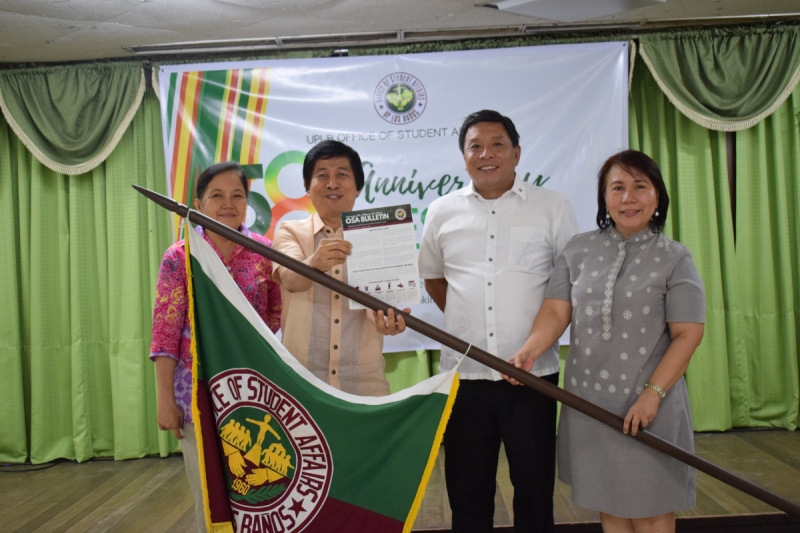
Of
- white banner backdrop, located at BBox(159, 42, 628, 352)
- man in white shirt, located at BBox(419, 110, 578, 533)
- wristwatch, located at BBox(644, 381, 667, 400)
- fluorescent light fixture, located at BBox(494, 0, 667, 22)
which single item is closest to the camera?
wristwatch, located at BBox(644, 381, 667, 400)

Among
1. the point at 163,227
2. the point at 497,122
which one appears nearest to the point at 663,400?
the point at 497,122

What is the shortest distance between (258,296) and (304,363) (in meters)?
0.28

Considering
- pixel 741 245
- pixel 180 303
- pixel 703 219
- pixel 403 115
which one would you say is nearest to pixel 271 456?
pixel 180 303

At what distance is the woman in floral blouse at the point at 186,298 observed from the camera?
1.85 m

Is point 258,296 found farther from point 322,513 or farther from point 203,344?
point 322,513

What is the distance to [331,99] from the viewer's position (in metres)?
3.44

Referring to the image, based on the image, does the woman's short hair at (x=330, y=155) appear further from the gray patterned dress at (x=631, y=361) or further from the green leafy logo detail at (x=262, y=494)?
the green leafy logo detail at (x=262, y=494)

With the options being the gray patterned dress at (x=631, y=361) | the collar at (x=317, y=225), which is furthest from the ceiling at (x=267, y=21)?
the gray patterned dress at (x=631, y=361)

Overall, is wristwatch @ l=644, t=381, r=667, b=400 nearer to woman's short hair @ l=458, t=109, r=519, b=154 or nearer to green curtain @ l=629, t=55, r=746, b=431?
woman's short hair @ l=458, t=109, r=519, b=154

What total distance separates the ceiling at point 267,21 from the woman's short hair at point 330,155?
134 cm

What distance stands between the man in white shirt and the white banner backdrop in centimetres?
136

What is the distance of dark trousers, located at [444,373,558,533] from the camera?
1942mm

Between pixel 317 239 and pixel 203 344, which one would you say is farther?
pixel 317 239

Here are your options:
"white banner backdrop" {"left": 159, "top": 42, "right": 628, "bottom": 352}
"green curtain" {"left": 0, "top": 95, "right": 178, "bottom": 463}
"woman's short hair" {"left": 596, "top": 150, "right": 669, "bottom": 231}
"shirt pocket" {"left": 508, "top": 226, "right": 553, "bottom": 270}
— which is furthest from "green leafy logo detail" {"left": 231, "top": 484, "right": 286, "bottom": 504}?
"green curtain" {"left": 0, "top": 95, "right": 178, "bottom": 463}
